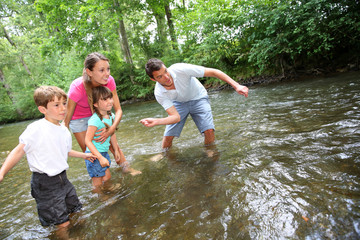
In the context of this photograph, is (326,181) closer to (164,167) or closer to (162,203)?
(162,203)

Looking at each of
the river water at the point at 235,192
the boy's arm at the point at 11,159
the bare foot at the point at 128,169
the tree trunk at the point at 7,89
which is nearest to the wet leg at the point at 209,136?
the river water at the point at 235,192

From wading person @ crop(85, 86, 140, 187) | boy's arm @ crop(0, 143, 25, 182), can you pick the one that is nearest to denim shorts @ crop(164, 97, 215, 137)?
wading person @ crop(85, 86, 140, 187)

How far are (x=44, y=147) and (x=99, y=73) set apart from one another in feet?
3.85

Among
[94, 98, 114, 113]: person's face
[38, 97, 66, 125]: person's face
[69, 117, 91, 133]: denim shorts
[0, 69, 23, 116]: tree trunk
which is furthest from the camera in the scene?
[0, 69, 23, 116]: tree trunk

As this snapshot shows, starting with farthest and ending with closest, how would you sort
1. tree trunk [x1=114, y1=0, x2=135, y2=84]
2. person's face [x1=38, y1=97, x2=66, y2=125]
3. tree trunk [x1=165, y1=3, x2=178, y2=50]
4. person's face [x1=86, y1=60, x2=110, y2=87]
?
tree trunk [x1=165, y1=3, x2=178, y2=50] → tree trunk [x1=114, y1=0, x2=135, y2=84] → person's face [x1=86, y1=60, x2=110, y2=87] → person's face [x1=38, y1=97, x2=66, y2=125]

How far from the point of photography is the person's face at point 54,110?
6.81 ft

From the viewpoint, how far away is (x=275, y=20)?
842cm

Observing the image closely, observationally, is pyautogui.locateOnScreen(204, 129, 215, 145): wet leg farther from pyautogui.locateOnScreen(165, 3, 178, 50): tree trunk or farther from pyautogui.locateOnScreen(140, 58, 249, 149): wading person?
pyautogui.locateOnScreen(165, 3, 178, 50): tree trunk

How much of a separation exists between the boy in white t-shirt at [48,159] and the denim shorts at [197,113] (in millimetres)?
2028

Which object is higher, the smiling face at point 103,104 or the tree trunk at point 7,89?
the tree trunk at point 7,89

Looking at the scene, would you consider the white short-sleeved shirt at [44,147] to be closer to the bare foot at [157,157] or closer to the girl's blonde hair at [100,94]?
the girl's blonde hair at [100,94]

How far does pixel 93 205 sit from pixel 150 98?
14.5 metres

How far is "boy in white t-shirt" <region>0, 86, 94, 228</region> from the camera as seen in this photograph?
1.97 meters

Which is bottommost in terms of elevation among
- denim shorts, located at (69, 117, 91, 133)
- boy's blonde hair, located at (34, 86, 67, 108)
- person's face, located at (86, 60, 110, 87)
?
denim shorts, located at (69, 117, 91, 133)
